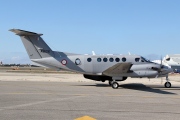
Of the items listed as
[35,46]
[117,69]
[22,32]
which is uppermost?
[22,32]

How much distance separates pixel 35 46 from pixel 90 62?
16.3 ft

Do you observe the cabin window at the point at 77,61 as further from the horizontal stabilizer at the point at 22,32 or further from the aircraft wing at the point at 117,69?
the horizontal stabilizer at the point at 22,32

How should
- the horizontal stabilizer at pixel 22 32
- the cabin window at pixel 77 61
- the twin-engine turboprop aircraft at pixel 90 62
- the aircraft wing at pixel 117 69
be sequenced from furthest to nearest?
the cabin window at pixel 77 61 < the twin-engine turboprop aircraft at pixel 90 62 < the horizontal stabilizer at pixel 22 32 < the aircraft wing at pixel 117 69

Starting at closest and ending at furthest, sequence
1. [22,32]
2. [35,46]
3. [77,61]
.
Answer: [22,32], [35,46], [77,61]

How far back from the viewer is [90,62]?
2152 centimetres

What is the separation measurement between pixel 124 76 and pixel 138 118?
40.8ft

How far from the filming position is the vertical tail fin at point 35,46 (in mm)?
20703

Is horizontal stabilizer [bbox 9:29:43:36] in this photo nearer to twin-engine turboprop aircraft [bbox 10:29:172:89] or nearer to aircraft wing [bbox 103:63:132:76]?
twin-engine turboprop aircraft [bbox 10:29:172:89]

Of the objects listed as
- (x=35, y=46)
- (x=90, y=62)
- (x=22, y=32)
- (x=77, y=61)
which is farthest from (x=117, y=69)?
(x=22, y=32)

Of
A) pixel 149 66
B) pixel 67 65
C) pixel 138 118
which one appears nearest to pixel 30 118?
pixel 138 118

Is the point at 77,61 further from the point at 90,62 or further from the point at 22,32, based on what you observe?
the point at 22,32

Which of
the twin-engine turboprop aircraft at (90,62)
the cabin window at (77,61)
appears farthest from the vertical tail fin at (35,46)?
the cabin window at (77,61)

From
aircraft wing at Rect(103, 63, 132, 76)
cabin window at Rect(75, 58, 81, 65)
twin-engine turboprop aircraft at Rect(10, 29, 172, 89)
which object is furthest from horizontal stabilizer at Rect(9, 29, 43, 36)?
aircraft wing at Rect(103, 63, 132, 76)

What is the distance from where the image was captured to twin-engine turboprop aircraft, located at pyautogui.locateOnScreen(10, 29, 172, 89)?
20.6 meters
